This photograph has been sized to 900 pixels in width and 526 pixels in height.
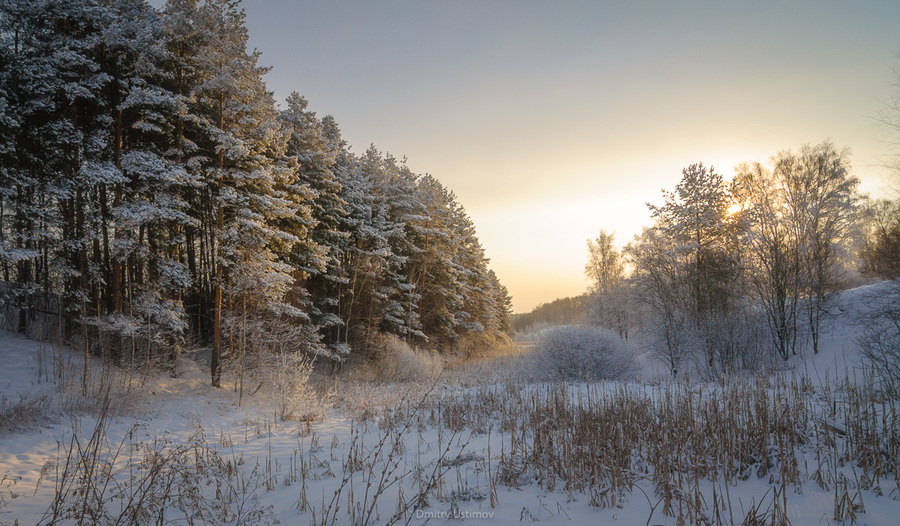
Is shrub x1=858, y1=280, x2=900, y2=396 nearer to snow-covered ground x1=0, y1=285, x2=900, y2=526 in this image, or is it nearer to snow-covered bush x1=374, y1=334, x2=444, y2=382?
snow-covered ground x1=0, y1=285, x2=900, y2=526

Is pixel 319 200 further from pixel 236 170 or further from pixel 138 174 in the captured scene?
pixel 138 174

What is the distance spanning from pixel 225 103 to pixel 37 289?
887 centimetres

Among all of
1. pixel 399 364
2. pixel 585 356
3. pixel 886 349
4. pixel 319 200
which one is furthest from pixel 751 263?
pixel 319 200

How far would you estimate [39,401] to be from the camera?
10188 mm

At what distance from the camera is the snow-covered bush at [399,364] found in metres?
21.7

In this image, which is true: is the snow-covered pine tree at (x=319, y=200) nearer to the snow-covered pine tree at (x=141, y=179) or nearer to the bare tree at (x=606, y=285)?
the snow-covered pine tree at (x=141, y=179)

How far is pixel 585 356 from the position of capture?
16609mm

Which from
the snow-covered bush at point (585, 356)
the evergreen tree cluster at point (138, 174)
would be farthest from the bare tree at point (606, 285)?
the evergreen tree cluster at point (138, 174)

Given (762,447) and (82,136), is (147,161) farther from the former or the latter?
(762,447)

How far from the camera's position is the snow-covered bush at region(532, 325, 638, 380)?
54.1ft

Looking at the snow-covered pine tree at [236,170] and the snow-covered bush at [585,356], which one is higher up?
the snow-covered pine tree at [236,170]

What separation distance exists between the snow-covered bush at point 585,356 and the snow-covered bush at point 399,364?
660 cm

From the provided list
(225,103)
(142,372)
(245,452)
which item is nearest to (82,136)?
(225,103)

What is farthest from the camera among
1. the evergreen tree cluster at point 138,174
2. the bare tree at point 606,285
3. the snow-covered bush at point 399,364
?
the bare tree at point 606,285
